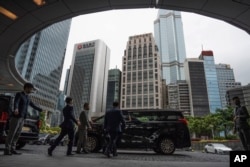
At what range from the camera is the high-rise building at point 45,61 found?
104625 millimetres

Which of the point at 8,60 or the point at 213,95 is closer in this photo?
the point at 8,60

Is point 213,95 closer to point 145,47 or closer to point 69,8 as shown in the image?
point 145,47

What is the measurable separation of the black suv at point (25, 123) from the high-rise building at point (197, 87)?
148293mm

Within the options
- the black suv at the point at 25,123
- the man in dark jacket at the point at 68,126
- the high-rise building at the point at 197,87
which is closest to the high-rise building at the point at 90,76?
the high-rise building at the point at 197,87

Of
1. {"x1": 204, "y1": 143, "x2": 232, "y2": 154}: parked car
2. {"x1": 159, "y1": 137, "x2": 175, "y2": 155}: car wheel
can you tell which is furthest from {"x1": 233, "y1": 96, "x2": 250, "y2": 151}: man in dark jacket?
{"x1": 204, "y1": 143, "x2": 232, "y2": 154}: parked car

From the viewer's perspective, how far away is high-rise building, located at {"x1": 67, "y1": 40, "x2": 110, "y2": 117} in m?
139

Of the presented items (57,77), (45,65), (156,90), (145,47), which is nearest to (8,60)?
(156,90)

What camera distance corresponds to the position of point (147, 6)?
5781mm

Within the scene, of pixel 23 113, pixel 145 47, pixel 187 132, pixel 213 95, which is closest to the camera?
pixel 23 113

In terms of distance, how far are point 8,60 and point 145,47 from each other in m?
106

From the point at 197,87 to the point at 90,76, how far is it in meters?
86.7

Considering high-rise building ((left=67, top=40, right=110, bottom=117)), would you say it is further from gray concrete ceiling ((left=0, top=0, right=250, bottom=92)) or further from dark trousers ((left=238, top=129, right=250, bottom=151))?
dark trousers ((left=238, top=129, right=250, bottom=151))

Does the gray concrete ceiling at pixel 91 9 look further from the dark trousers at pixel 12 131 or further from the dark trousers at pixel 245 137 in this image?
the dark trousers at pixel 245 137

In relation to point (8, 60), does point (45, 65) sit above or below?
above
